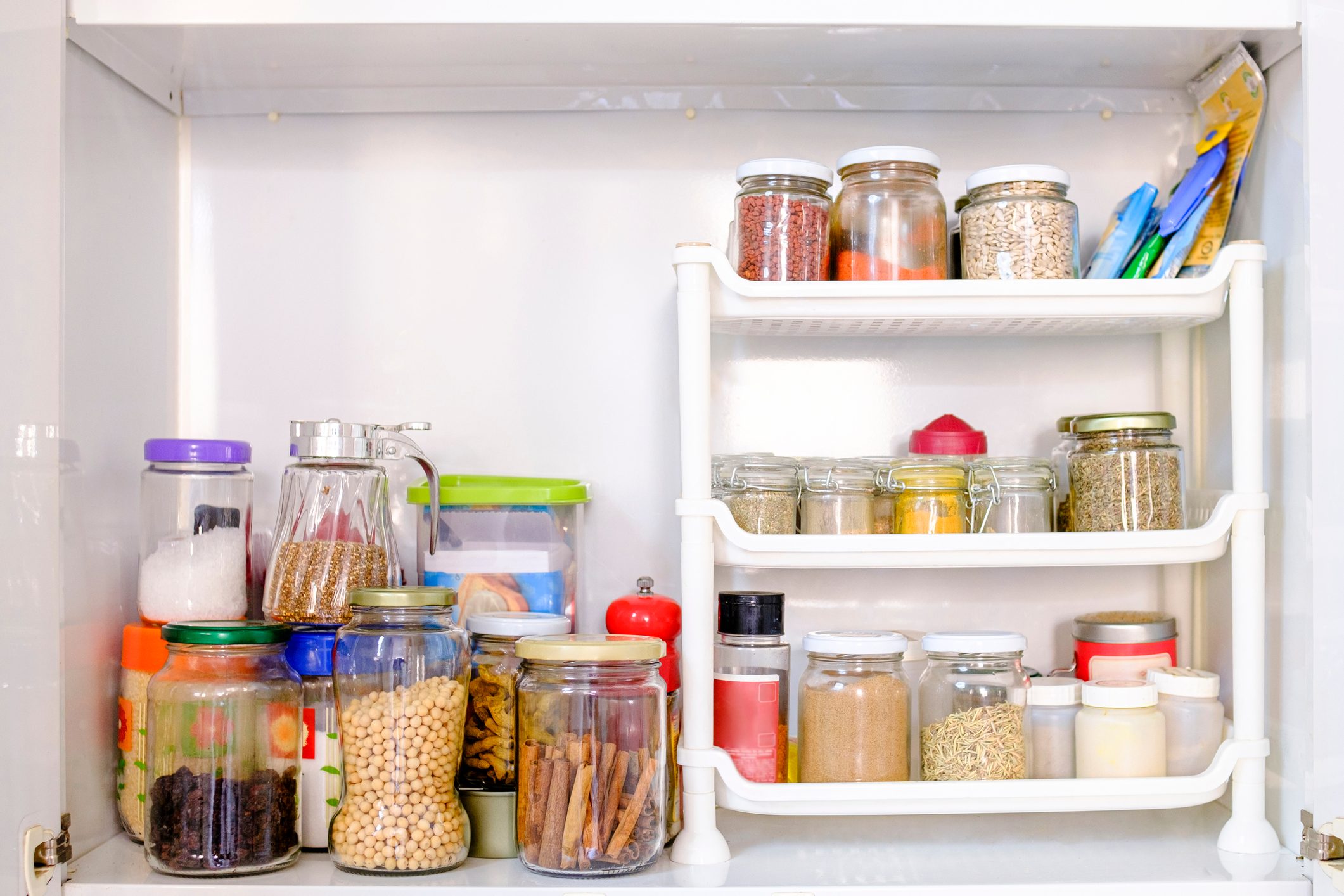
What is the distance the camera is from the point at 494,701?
3.33 ft

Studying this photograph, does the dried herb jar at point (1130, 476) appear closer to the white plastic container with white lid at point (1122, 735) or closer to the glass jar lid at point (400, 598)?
the white plastic container with white lid at point (1122, 735)

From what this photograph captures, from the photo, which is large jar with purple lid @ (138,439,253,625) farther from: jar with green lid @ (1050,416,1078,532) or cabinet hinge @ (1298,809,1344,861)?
cabinet hinge @ (1298,809,1344,861)

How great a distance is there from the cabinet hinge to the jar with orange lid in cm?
104

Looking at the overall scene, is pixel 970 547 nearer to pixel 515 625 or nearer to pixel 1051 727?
pixel 1051 727

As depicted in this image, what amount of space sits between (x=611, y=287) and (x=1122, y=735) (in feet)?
2.31

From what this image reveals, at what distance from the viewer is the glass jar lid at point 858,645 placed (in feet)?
3.25

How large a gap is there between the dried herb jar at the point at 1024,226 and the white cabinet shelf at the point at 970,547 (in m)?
0.25

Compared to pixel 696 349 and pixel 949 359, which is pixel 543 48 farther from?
pixel 949 359

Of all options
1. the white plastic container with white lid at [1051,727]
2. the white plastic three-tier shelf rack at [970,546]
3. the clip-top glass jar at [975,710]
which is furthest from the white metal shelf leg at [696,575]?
the white plastic container with white lid at [1051,727]

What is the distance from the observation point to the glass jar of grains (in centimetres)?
99

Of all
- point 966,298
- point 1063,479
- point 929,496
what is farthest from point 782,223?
point 1063,479

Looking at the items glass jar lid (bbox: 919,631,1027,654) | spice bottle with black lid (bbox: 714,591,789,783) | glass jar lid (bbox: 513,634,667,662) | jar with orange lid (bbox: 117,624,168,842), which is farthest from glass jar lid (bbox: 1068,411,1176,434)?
jar with orange lid (bbox: 117,624,168,842)

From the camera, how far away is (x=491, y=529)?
1.13 metres

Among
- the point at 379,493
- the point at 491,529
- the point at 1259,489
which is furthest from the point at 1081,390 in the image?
the point at 379,493
